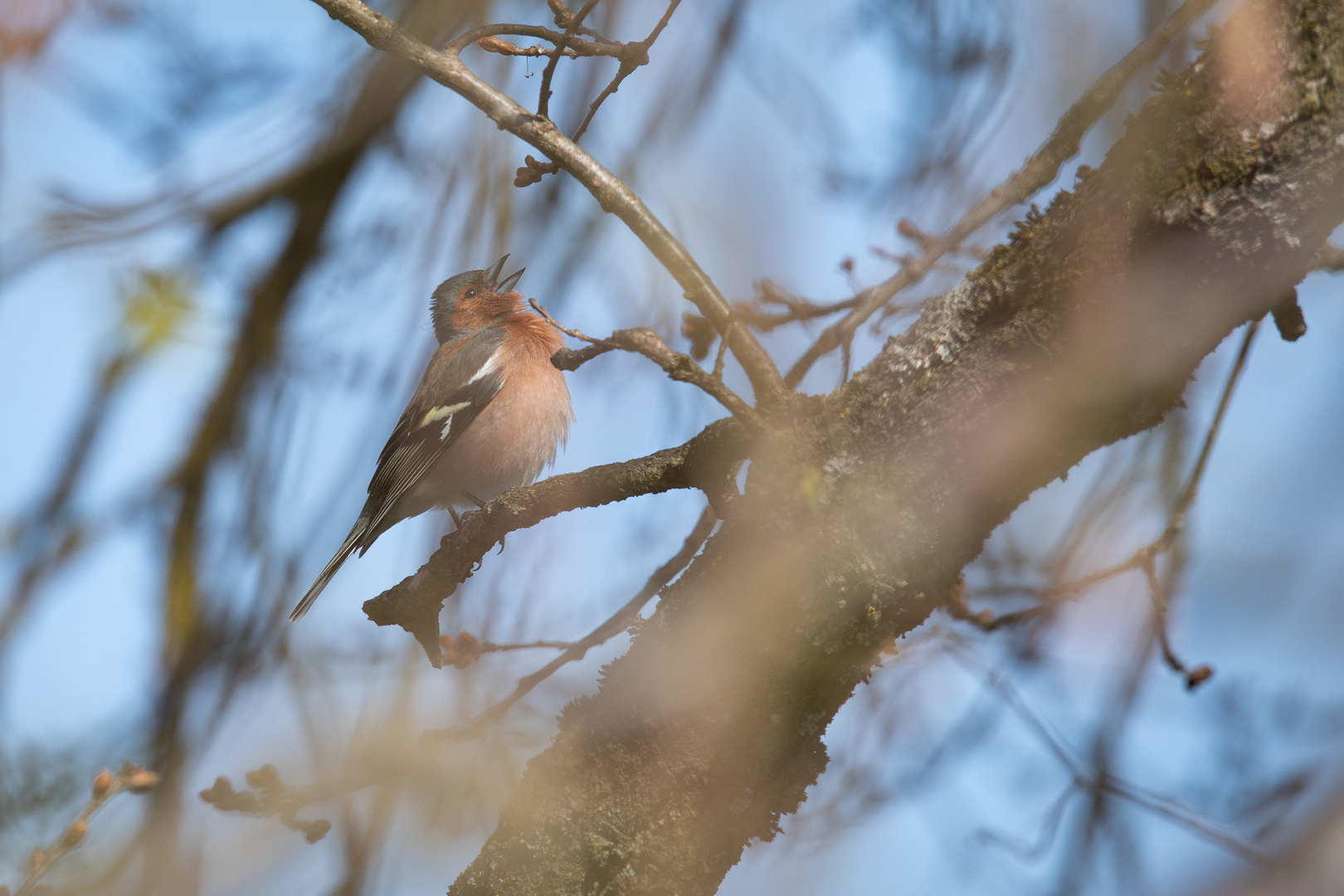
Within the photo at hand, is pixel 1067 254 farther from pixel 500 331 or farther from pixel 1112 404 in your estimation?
pixel 500 331

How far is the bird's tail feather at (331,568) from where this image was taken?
5551 mm

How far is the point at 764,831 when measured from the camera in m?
2.97

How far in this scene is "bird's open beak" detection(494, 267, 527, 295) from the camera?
23.4 feet

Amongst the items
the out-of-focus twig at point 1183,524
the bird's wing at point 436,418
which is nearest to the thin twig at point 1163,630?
the out-of-focus twig at point 1183,524

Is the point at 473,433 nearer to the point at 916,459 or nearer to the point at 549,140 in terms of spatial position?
the point at 549,140

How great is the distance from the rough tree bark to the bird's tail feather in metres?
3.15

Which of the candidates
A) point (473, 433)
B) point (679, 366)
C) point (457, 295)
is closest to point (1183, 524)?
point (679, 366)

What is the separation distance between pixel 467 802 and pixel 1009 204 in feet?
13.6

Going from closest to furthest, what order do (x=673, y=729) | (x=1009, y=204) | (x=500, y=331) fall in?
(x=673, y=729) → (x=1009, y=204) → (x=500, y=331)

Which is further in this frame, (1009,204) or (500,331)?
(500,331)

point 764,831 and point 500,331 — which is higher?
point 500,331

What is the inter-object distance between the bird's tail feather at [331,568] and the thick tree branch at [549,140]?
3372 mm

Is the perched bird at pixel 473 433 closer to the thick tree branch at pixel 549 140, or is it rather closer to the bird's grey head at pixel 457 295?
the bird's grey head at pixel 457 295

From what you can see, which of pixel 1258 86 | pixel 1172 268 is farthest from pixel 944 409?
pixel 1258 86
